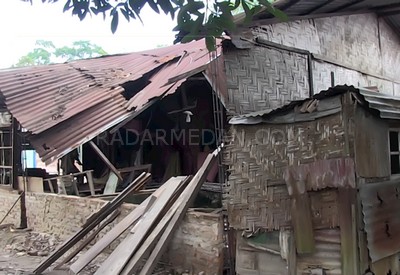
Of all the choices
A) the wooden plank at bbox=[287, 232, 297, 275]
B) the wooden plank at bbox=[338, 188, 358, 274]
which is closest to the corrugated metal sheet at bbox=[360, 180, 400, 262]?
the wooden plank at bbox=[338, 188, 358, 274]

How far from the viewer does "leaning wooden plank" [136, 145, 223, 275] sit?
18.6ft

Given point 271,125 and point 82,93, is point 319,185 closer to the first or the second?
point 271,125

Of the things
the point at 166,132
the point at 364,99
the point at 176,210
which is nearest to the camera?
the point at 364,99

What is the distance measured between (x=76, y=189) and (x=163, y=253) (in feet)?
10.8

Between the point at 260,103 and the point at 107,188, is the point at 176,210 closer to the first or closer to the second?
the point at 260,103

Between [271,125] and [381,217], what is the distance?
163 cm

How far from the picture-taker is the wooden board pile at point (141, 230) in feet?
18.5

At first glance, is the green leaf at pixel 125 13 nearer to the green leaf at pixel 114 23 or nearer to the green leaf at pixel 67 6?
the green leaf at pixel 114 23

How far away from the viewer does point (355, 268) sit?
4652mm

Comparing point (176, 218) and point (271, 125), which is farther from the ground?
point (271, 125)

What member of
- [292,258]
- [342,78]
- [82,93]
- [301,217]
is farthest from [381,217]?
[82,93]

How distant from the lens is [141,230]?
5.97 metres

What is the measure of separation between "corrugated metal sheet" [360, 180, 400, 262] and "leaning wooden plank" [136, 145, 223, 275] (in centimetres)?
244

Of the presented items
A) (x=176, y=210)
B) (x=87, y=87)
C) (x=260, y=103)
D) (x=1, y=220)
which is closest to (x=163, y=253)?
(x=176, y=210)
